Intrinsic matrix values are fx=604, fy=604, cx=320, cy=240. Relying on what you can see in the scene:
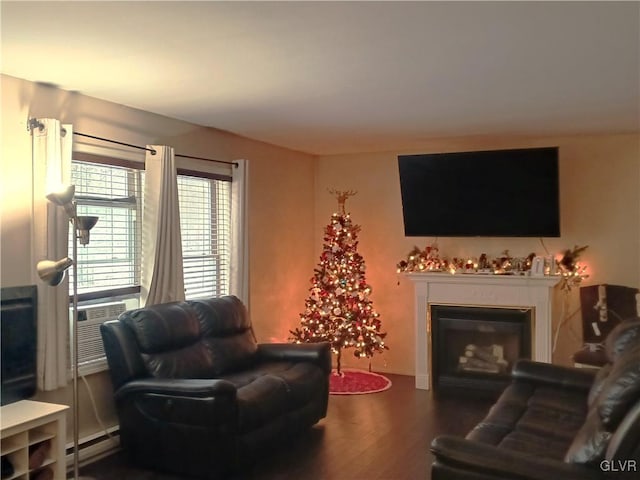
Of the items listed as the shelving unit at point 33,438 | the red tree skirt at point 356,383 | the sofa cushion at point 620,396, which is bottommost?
the red tree skirt at point 356,383

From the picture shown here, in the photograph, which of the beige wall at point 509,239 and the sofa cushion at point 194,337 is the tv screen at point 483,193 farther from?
the sofa cushion at point 194,337

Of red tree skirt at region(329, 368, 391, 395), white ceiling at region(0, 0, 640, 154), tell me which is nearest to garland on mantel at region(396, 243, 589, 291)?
red tree skirt at region(329, 368, 391, 395)

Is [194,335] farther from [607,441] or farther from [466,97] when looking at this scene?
[607,441]

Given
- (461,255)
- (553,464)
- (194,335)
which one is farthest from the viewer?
(461,255)

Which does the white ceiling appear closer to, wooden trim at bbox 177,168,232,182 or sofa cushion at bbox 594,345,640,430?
wooden trim at bbox 177,168,232,182

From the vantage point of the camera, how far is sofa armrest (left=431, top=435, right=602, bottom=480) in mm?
2371

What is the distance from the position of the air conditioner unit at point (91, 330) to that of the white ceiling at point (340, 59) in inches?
58.2

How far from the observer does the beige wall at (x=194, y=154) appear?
3.60 meters

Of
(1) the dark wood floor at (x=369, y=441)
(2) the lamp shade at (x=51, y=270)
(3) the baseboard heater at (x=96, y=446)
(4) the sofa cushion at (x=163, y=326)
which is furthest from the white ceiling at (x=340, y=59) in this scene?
(1) the dark wood floor at (x=369, y=441)

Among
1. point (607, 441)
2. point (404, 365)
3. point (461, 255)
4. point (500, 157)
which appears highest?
point (500, 157)

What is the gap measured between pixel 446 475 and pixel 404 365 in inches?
161

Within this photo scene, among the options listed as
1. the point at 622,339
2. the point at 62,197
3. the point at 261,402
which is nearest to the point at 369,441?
the point at 261,402

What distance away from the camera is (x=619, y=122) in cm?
503

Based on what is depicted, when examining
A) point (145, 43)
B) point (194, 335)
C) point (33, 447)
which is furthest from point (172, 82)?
point (33, 447)
